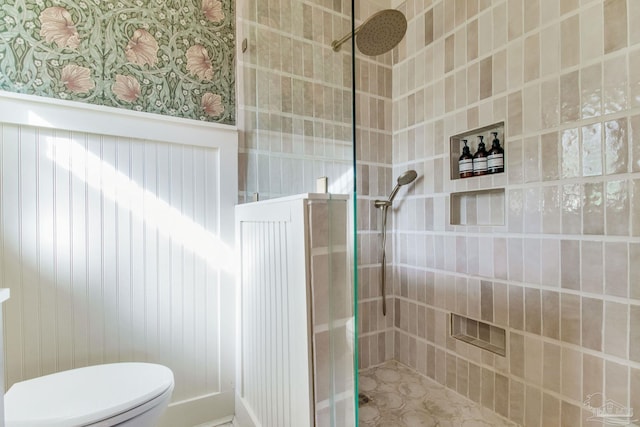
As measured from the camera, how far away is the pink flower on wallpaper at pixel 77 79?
1057 mm

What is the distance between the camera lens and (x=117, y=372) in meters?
0.96

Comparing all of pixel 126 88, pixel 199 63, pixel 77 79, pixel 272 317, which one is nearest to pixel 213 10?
pixel 199 63

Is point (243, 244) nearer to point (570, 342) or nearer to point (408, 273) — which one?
point (408, 273)

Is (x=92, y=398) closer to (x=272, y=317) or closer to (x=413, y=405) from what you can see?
(x=272, y=317)

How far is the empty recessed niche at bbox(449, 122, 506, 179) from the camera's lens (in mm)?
1307

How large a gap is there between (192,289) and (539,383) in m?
1.45

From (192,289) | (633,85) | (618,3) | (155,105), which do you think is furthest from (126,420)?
(618,3)

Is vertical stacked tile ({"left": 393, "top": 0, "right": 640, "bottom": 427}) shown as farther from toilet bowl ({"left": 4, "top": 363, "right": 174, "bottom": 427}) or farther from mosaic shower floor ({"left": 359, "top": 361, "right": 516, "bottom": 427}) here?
toilet bowl ({"left": 4, "top": 363, "right": 174, "bottom": 427})

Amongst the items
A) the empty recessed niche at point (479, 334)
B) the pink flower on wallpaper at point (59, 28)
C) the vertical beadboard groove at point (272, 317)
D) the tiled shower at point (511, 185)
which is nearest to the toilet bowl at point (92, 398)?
the vertical beadboard groove at point (272, 317)

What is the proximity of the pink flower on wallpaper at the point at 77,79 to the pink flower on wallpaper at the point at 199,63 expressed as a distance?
1.22 feet

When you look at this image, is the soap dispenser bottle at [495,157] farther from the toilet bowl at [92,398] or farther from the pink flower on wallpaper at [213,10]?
the toilet bowl at [92,398]

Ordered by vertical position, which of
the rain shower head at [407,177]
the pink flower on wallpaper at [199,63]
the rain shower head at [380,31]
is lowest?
the rain shower head at [407,177]

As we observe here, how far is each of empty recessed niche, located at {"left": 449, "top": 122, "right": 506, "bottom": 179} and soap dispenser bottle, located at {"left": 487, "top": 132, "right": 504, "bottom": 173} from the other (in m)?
0.02

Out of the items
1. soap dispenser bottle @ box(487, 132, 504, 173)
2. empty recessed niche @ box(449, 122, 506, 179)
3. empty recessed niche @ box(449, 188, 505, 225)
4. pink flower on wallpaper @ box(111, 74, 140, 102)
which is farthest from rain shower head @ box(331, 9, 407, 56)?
pink flower on wallpaper @ box(111, 74, 140, 102)
